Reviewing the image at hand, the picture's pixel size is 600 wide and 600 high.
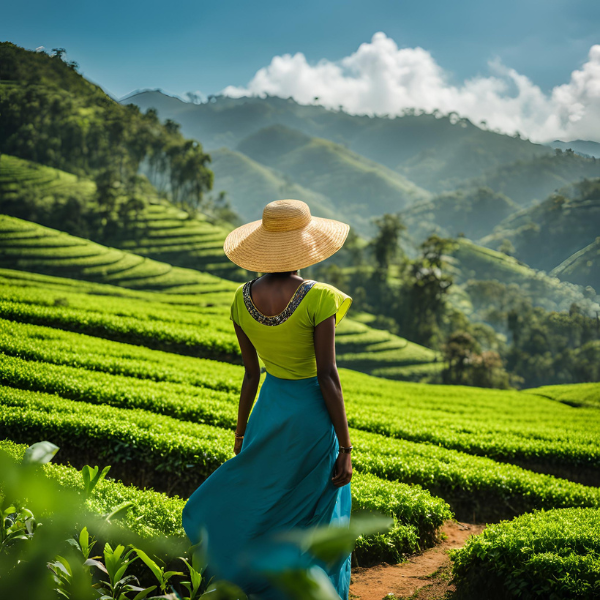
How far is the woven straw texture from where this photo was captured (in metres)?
2.78

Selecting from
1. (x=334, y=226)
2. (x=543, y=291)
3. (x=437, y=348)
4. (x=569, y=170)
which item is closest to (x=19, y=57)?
(x=437, y=348)

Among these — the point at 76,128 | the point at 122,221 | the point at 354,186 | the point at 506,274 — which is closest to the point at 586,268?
the point at 506,274

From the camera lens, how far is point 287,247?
9.23 ft

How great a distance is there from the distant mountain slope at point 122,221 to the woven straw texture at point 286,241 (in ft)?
129

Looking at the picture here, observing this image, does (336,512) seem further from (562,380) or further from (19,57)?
(19,57)

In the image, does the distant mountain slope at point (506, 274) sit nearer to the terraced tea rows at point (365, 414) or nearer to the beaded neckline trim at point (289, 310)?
the terraced tea rows at point (365, 414)

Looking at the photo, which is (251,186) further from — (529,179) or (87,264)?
(87,264)

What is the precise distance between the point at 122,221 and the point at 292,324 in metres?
43.0

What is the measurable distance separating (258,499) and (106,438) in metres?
3.38

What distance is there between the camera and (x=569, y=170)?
433ft

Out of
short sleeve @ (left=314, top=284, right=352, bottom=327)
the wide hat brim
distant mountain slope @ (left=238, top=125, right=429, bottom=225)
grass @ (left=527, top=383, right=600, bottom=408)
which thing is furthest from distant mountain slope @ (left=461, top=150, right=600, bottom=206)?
short sleeve @ (left=314, top=284, right=352, bottom=327)

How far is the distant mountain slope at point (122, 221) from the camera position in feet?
127

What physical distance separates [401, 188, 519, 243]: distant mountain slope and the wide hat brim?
123550 millimetres

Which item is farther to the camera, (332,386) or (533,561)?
(533,561)
